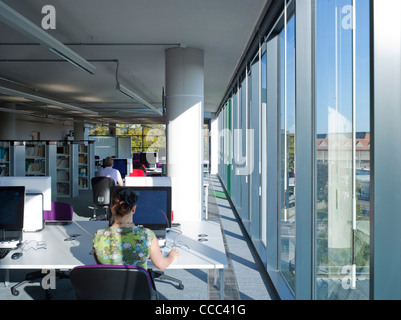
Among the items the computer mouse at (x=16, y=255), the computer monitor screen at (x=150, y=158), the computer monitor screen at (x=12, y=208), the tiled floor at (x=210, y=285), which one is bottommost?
the tiled floor at (x=210, y=285)

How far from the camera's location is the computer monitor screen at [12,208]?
3344 millimetres

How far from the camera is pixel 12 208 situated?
11.1ft

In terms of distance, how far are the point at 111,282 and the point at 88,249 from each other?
47.2 inches

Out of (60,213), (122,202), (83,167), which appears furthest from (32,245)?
(83,167)

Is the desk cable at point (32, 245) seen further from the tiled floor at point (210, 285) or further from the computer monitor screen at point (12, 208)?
the tiled floor at point (210, 285)

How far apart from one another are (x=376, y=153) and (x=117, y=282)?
1.46 meters

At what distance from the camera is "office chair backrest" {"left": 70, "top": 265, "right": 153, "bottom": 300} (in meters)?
2.04

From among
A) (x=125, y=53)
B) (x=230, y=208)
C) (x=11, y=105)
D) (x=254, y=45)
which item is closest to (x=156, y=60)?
(x=125, y=53)

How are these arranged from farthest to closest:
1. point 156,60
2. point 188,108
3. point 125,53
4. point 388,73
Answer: point 156,60 < point 125,53 < point 188,108 < point 388,73

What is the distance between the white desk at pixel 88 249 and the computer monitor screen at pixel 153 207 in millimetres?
214

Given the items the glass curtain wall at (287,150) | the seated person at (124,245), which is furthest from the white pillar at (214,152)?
the seated person at (124,245)

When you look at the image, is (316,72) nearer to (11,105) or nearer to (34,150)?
(34,150)

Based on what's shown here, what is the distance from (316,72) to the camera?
2914 mm

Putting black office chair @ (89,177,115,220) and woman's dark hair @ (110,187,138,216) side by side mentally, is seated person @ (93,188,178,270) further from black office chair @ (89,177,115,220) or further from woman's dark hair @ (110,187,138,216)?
black office chair @ (89,177,115,220)
